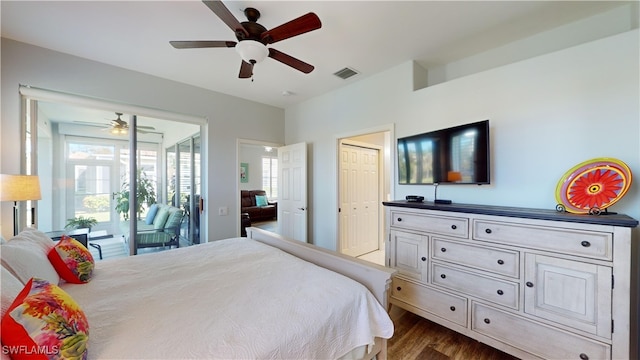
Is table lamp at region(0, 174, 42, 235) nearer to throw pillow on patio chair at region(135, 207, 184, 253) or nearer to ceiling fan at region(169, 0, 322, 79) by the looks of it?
throw pillow on patio chair at region(135, 207, 184, 253)

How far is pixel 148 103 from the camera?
3094 millimetres

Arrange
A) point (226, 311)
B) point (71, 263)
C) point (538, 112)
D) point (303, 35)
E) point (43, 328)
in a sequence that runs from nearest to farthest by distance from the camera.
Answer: point (43, 328) < point (226, 311) < point (71, 263) < point (538, 112) < point (303, 35)

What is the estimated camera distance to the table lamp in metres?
1.83

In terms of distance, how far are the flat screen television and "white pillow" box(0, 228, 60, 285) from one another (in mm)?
2962

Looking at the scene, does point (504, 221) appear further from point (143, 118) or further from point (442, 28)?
point (143, 118)

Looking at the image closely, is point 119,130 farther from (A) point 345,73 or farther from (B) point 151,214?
(A) point 345,73

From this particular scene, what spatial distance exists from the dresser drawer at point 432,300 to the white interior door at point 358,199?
145 centimetres

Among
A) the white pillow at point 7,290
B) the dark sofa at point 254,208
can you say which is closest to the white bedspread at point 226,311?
the white pillow at point 7,290

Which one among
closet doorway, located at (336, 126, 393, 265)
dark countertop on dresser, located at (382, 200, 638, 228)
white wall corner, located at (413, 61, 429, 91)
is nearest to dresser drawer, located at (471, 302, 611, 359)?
dark countertop on dresser, located at (382, 200, 638, 228)

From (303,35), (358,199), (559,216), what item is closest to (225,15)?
(303,35)

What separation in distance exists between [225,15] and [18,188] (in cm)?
219

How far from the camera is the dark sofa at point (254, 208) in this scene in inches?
295

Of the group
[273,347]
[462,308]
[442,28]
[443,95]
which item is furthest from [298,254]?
[442,28]

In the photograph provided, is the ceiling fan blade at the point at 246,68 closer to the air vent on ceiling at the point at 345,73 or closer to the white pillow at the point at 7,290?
the air vent on ceiling at the point at 345,73
